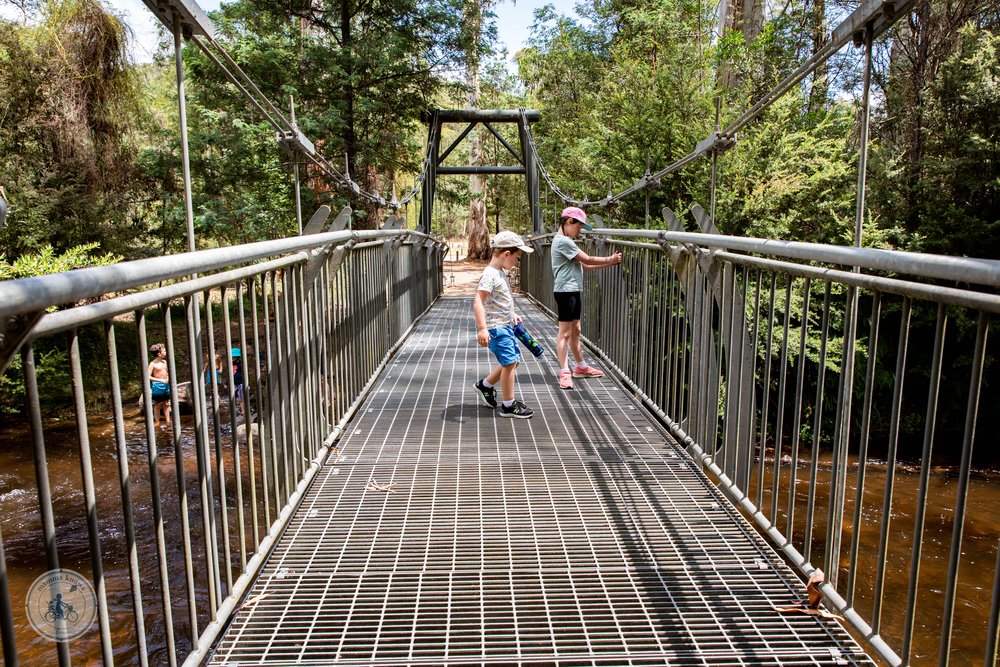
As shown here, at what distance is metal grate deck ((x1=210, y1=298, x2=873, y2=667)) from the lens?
2229 mm

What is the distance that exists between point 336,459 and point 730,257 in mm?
2250

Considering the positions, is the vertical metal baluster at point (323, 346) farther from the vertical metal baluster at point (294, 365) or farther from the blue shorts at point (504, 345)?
the blue shorts at point (504, 345)

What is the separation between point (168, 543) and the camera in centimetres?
730

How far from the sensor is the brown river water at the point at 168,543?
637cm

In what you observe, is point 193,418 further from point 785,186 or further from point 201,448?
point 785,186

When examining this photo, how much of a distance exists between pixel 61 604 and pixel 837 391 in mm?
6829

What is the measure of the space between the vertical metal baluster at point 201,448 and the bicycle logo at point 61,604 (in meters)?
0.46

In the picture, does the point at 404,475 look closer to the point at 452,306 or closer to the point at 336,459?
the point at 336,459

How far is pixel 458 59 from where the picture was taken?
1633 cm

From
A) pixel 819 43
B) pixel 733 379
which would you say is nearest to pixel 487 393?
pixel 733 379

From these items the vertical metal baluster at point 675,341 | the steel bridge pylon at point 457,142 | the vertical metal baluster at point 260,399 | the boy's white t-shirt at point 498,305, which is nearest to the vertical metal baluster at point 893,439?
the vertical metal baluster at point 675,341

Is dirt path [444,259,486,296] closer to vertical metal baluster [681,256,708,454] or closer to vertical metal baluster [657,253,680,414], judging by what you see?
vertical metal baluster [657,253,680,414]

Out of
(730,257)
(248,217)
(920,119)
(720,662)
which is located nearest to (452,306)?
(248,217)

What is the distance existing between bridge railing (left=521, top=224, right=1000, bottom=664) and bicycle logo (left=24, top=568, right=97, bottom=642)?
5.78ft
